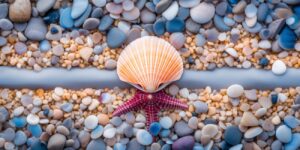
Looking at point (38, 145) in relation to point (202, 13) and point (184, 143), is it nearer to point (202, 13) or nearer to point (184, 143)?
point (184, 143)

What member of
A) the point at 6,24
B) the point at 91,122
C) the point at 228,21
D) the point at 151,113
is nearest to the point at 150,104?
the point at 151,113

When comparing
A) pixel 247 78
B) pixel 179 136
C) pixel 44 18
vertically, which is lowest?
pixel 179 136

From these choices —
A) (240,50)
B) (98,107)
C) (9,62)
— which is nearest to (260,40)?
(240,50)

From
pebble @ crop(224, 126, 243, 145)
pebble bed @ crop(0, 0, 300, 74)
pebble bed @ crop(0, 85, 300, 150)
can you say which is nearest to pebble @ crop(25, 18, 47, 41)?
pebble bed @ crop(0, 0, 300, 74)

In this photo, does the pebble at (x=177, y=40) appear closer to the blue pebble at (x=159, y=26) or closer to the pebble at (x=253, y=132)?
the blue pebble at (x=159, y=26)

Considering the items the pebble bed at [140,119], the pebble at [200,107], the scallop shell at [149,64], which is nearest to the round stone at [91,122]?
the pebble bed at [140,119]

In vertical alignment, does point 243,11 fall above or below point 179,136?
above

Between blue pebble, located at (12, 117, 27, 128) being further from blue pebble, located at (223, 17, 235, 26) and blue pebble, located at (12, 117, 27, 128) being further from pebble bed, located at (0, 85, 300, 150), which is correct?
blue pebble, located at (223, 17, 235, 26)

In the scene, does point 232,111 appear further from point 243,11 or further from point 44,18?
point 44,18
